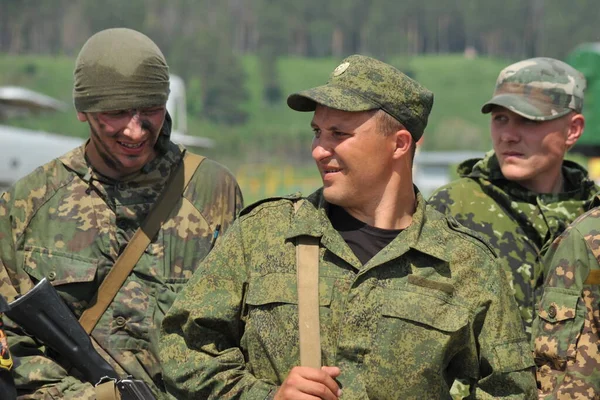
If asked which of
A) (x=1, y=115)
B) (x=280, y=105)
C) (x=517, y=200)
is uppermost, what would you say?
(x=517, y=200)

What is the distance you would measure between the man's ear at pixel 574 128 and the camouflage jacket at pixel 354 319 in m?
2.11

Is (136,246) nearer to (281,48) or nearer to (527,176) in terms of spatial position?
(527,176)

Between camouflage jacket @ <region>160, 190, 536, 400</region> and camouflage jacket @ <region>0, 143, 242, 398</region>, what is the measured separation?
1.06 metres

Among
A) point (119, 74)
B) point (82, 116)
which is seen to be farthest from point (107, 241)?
point (119, 74)

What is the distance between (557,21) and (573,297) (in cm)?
11808

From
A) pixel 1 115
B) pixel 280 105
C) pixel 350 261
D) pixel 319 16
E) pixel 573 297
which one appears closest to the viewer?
pixel 350 261

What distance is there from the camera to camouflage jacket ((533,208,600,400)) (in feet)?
13.4

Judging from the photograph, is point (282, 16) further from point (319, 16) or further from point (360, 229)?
point (360, 229)

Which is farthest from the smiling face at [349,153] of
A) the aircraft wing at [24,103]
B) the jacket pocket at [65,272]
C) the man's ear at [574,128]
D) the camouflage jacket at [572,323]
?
the aircraft wing at [24,103]

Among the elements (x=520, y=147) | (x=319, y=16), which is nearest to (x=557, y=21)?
(x=319, y=16)

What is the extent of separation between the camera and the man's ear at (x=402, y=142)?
11.9 ft

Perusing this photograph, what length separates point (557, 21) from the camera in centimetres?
11788

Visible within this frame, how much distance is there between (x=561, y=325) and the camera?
4.11 meters

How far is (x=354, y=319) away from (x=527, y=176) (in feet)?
7.21
